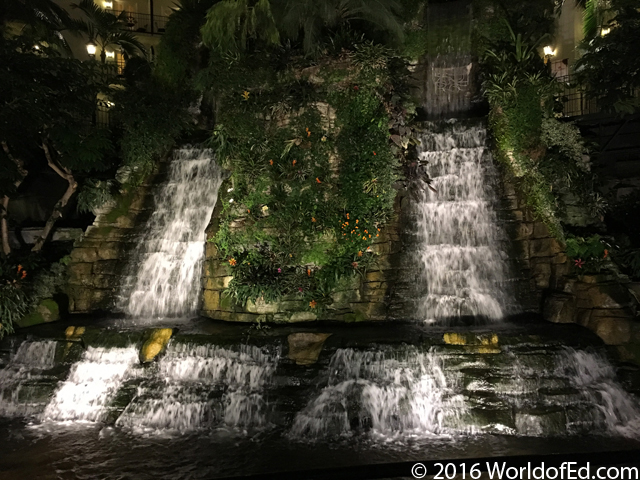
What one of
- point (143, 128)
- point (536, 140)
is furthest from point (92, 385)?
point (536, 140)

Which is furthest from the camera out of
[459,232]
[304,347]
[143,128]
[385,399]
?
[143,128]

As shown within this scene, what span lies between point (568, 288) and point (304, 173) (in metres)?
5.81

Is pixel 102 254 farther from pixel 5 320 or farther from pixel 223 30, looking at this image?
pixel 223 30

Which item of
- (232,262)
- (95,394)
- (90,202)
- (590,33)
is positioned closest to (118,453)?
(95,394)

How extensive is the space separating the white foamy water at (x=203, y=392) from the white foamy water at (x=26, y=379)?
1919 mm

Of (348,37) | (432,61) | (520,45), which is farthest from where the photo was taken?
(432,61)

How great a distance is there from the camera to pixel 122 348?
27.0 feet

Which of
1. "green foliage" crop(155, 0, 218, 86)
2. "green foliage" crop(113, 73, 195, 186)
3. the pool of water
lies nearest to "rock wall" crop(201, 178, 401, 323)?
the pool of water

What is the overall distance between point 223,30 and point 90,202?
5.68m

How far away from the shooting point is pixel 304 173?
32.3 feet

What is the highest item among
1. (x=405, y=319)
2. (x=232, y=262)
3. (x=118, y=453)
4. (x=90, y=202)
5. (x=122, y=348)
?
(x=90, y=202)

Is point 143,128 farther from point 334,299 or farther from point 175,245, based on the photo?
point 334,299

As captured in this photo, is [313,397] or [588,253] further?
[588,253]

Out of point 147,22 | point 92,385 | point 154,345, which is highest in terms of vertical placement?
point 147,22
